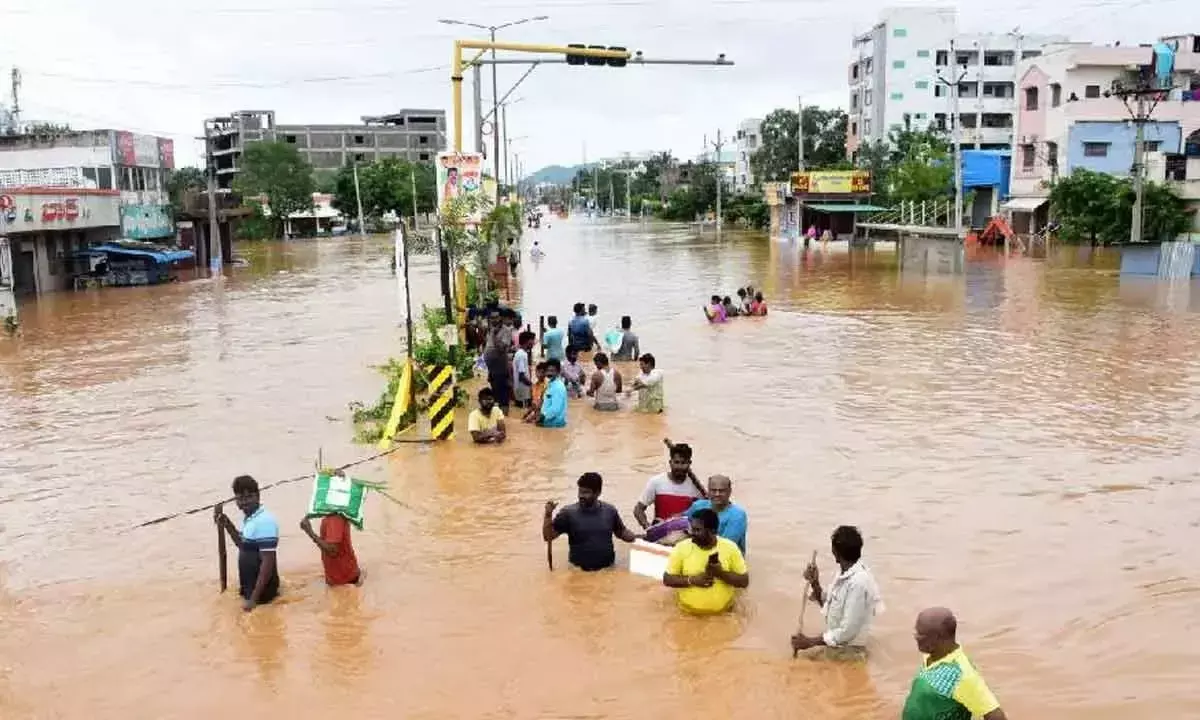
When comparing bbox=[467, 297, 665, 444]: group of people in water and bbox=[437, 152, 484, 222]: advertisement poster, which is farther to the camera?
bbox=[437, 152, 484, 222]: advertisement poster

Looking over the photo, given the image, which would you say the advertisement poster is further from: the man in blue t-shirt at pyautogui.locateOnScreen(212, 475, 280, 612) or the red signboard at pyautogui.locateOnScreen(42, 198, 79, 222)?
the red signboard at pyautogui.locateOnScreen(42, 198, 79, 222)

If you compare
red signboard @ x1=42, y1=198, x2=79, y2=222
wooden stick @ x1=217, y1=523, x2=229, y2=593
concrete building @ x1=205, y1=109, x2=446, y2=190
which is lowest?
wooden stick @ x1=217, y1=523, x2=229, y2=593

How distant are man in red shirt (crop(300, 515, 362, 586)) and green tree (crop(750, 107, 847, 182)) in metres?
88.6

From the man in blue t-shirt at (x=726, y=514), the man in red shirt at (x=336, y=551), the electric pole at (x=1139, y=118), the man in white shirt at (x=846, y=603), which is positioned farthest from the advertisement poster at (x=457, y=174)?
the electric pole at (x=1139, y=118)

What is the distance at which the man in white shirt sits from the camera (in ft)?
23.2

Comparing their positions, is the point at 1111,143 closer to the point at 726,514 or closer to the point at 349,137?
the point at 726,514

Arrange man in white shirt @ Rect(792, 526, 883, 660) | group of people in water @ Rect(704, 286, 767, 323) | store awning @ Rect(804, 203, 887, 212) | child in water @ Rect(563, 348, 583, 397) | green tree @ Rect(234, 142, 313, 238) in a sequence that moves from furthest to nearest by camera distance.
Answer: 1. green tree @ Rect(234, 142, 313, 238)
2. store awning @ Rect(804, 203, 887, 212)
3. group of people in water @ Rect(704, 286, 767, 323)
4. child in water @ Rect(563, 348, 583, 397)
5. man in white shirt @ Rect(792, 526, 883, 660)

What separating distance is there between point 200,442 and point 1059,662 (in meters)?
11.7

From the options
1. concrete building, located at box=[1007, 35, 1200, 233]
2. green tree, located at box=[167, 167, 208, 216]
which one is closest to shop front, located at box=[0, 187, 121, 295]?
green tree, located at box=[167, 167, 208, 216]

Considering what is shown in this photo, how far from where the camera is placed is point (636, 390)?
16844 mm

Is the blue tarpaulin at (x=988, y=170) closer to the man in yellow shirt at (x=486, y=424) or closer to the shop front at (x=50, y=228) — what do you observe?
the shop front at (x=50, y=228)

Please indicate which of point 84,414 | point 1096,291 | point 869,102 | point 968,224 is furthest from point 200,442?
point 869,102

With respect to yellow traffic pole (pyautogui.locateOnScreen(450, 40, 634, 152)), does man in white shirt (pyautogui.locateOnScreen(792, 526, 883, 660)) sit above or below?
below

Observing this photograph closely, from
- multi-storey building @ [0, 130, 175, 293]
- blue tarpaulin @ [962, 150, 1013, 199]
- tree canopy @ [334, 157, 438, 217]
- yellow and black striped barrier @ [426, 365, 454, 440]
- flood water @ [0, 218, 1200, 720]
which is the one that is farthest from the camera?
tree canopy @ [334, 157, 438, 217]
